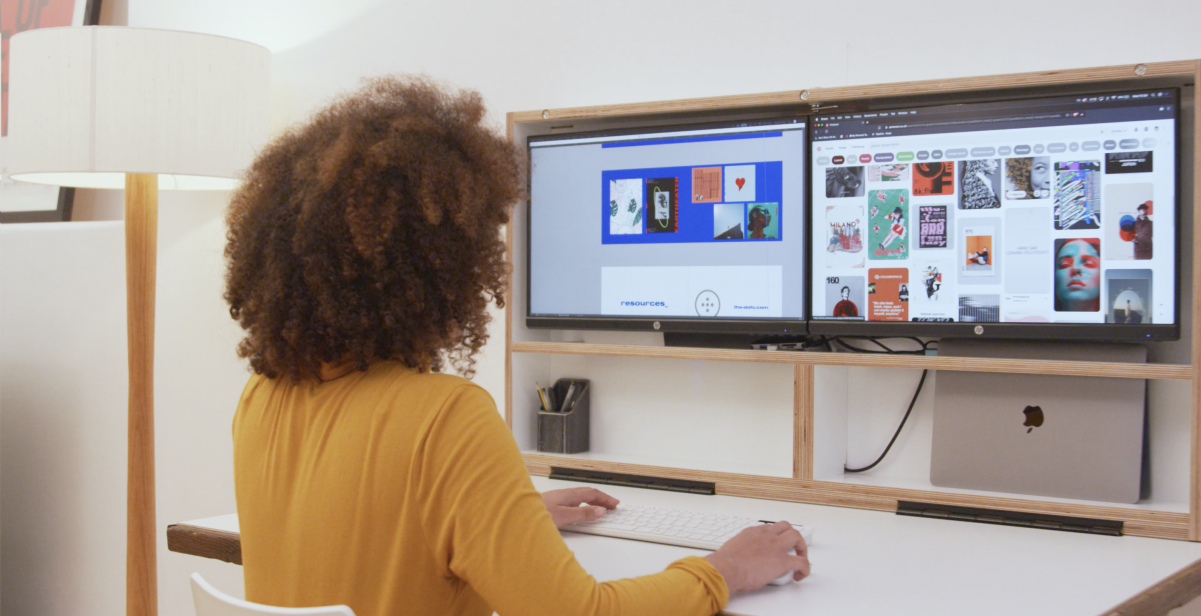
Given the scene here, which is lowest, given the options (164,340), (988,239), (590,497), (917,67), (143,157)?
(590,497)

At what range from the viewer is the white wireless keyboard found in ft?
4.23

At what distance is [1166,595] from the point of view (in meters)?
1.11

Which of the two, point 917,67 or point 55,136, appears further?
point 55,136

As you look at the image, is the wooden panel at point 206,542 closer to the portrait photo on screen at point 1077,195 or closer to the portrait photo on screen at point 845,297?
the portrait photo on screen at point 845,297

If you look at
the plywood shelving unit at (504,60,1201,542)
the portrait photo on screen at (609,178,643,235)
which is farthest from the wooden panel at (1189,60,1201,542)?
the portrait photo on screen at (609,178,643,235)

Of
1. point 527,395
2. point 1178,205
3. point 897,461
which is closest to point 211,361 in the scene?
point 527,395

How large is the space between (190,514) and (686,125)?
1795 millimetres

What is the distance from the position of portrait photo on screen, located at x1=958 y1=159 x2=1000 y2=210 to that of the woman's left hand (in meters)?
0.76

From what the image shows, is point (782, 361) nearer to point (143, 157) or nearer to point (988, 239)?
point (988, 239)

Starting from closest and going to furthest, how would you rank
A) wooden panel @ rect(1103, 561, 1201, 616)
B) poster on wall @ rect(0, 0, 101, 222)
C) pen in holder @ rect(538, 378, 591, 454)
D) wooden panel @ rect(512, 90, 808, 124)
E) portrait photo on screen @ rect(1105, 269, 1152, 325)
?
wooden panel @ rect(1103, 561, 1201, 616) < portrait photo on screen @ rect(1105, 269, 1152, 325) < wooden panel @ rect(512, 90, 808, 124) < pen in holder @ rect(538, 378, 591, 454) < poster on wall @ rect(0, 0, 101, 222)

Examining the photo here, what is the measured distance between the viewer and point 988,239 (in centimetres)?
148

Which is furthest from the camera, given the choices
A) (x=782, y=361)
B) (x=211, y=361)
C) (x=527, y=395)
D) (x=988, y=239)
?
(x=211, y=361)

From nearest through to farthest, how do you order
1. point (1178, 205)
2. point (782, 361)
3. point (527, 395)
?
1. point (1178, 205)
2. point (782, 361)
3. point (527, 395)

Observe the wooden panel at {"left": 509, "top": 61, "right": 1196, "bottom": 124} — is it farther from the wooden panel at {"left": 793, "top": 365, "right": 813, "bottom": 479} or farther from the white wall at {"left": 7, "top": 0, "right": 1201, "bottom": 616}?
the wooden panel at {"left": 793, "top": 365, "right": 813, "bottom": 479}
